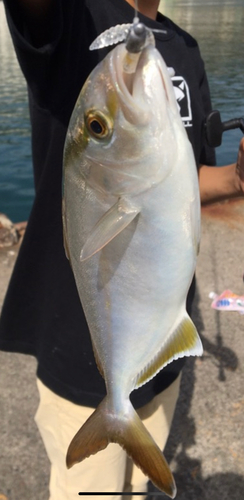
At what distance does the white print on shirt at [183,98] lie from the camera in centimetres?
194

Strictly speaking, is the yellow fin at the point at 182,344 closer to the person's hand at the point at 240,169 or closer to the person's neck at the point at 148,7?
the person's hand at the point at 240,169

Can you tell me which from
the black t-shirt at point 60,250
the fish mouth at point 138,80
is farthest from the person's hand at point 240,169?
the fish mouth at point 138,80

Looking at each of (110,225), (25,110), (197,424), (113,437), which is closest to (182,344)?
(113,437)

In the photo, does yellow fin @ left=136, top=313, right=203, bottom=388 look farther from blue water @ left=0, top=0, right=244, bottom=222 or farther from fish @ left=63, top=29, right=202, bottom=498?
blue water @ left=0, top=0, right=244, bottom=222

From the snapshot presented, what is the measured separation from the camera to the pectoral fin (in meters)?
1.12

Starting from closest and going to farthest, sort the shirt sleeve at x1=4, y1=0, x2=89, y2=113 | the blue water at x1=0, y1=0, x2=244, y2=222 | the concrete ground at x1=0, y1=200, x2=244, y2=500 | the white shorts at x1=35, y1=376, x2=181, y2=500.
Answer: the shirt sleeve at x1=4, y1=0, x2=89, y2=113 < the white shorts at x1=35, y1=376, x2=181, y2=500 < the concrete ground at x1=0, y1=200, x2=244, y2=500 < the blue water at x1=0, y1=0, x2=244, y2=222

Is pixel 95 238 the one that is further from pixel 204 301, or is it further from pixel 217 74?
pixel 217 74

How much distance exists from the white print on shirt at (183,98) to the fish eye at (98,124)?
88 centimetres

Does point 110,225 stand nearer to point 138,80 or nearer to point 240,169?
point 138,80

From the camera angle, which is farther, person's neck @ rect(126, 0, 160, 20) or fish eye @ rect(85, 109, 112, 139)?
person's neck @ rect(126, 0, 160, 20)

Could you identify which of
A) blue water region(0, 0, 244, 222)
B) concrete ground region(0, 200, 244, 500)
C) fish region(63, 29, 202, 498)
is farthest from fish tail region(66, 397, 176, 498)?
blue water region(0, 0, 244, 222)

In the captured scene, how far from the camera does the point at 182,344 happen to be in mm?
1393

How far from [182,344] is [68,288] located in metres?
0.69

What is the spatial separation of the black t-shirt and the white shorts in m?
0.08
